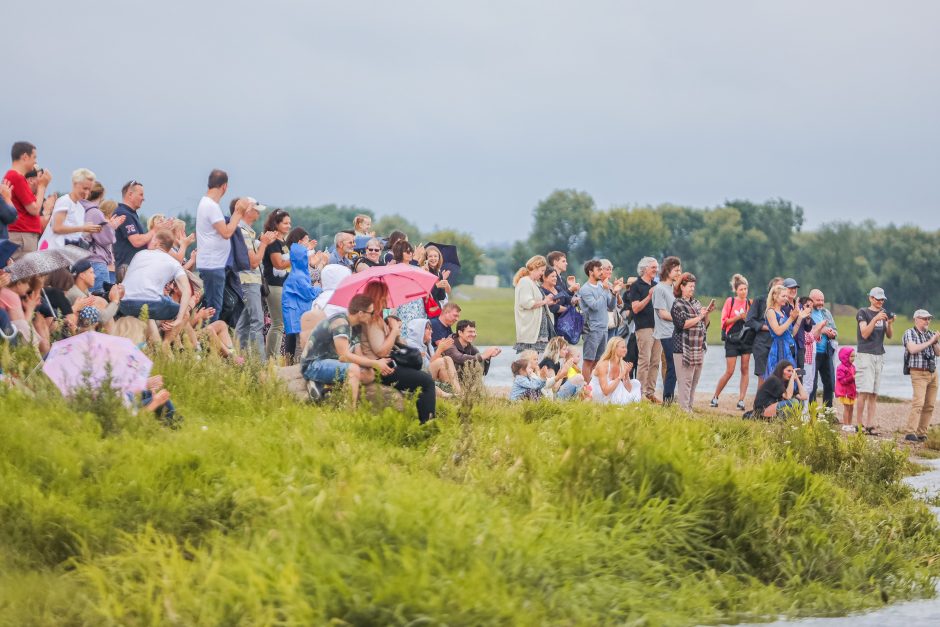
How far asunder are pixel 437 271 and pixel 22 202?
5.79 meters

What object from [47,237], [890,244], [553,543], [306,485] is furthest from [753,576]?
[890,244]

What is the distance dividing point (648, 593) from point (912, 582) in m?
2.55

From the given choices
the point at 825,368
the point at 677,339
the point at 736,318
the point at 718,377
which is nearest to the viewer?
the point at 677,339

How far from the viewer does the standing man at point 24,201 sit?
12445mm

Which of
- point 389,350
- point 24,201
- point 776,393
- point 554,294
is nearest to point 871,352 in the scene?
point 776,393

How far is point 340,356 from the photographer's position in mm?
10781

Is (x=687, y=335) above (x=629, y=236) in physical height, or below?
below

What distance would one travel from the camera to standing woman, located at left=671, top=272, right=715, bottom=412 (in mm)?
16703

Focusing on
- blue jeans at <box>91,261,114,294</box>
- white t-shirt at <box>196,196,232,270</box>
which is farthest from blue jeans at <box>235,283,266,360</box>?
blue jeans at <box>91,261,114,294</box>

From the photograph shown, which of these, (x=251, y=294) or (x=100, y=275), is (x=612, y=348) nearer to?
(x=251, y=294)

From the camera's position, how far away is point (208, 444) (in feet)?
28.6

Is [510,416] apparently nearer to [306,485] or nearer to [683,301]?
[306,485]

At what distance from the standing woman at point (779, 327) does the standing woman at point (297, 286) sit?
6634 millimetres

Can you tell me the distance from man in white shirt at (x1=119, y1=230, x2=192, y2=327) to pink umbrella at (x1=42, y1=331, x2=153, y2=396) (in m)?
3.25
